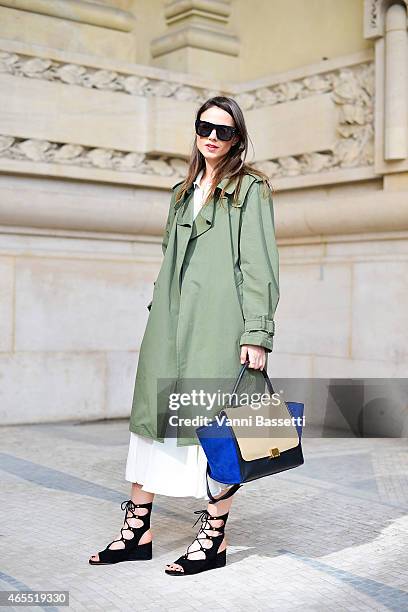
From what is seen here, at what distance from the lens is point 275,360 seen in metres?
6.78

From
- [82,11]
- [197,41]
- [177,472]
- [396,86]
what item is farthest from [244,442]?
[197,41]

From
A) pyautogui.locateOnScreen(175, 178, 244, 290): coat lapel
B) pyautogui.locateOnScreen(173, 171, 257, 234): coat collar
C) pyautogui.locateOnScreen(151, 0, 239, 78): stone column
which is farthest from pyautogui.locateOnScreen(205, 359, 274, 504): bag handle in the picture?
pyautogui.locateOnScreen(151, 0, 239, 78): stone column

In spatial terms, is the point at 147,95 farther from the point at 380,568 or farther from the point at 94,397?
the point at 380,568

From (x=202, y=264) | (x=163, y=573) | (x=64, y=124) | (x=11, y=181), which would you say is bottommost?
(x=163, y=573)

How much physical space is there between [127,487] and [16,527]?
81 cm

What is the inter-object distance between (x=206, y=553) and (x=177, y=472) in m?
0.28

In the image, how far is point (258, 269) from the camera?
9.79ft

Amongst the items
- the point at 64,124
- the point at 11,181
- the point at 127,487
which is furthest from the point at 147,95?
the point at 127,487

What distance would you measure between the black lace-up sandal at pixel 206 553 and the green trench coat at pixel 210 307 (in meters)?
0.30

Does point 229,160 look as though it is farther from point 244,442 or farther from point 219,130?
point 244,442

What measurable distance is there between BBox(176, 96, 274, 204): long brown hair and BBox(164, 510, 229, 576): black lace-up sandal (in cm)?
108

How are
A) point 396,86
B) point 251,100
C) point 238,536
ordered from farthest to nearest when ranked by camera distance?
point 251,100, point 396,86, point 238,536

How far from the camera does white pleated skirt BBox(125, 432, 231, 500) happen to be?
2.98m

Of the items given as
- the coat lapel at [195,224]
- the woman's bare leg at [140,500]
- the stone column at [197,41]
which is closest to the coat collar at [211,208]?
the coat lapel at [195,224]
